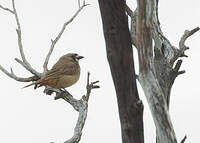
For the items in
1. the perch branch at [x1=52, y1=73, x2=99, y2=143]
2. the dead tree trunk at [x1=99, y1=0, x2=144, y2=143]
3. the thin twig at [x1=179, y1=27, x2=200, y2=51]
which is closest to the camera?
the dead tree trunk at [x1=99, y1=0, x2=144, y2=143]

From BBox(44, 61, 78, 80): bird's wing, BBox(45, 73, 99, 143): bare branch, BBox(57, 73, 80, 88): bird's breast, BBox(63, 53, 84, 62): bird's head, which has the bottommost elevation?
BBox(45, 73, 99, 143): bare branch

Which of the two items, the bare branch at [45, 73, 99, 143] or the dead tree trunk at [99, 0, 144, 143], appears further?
the bare branch at [45, 73, 99, 143]

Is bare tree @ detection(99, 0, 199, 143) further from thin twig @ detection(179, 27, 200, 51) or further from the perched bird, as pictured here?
the perched bird

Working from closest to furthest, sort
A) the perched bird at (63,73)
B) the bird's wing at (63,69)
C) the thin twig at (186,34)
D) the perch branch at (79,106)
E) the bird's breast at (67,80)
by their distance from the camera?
the perch branch at (79,106), the thin twig at (186,34), the perched bird at (63,73), the bird's breast at (67,80), the bird's wing at (63,69)

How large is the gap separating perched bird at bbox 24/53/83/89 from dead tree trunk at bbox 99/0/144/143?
3973 millimetres

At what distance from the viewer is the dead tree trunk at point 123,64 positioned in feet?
9.00

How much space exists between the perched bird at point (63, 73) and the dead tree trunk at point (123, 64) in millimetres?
3973

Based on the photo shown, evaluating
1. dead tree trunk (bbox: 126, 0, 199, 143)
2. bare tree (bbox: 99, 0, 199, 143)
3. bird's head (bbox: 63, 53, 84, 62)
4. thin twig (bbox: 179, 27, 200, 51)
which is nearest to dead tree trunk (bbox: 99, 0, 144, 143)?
bare tree (bbox: 99, 0, 199, 143)

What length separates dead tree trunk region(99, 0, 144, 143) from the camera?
2.74m

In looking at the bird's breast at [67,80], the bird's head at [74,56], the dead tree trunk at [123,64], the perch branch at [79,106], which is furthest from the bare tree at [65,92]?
the bird's head at [74,56]

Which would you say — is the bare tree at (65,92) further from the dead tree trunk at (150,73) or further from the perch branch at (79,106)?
the dead tree trunk at (150,73)

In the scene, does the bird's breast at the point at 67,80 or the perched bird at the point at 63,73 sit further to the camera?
the bird's breast at the point at 67,80

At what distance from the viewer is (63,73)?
8328 mm

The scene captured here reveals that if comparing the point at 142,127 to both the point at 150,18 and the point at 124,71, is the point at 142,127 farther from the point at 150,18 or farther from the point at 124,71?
the point at 150,18
